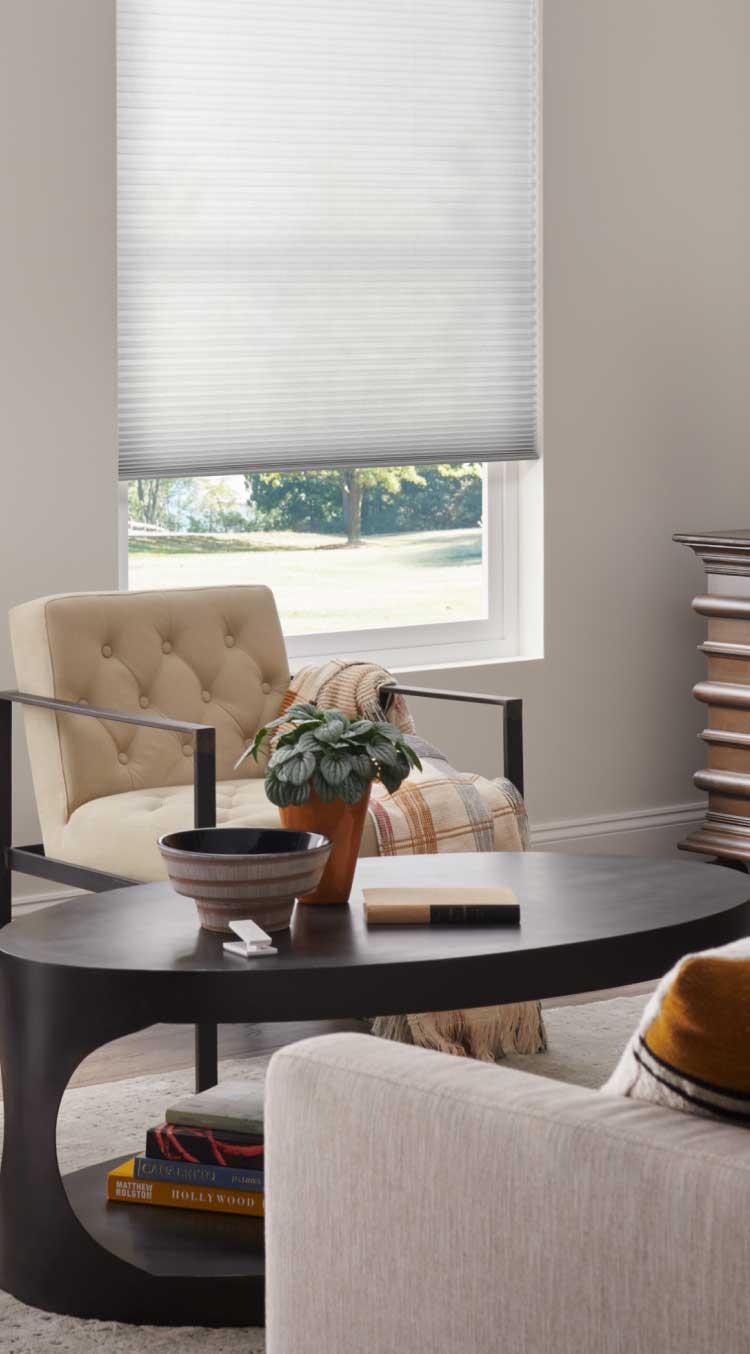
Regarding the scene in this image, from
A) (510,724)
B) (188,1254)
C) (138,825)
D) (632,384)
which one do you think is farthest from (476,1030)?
(632,384)

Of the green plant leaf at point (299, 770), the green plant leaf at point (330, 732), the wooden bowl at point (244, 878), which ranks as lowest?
the wooden bowl at point (244, 878)

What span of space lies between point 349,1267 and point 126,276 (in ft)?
10.3

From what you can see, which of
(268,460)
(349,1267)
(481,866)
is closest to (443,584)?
(268,460)

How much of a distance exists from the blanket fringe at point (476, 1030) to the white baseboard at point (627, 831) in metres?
1.56

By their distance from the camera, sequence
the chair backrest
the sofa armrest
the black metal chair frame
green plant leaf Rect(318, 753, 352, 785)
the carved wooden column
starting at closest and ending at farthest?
the sofa armrest
green plant leaf Rect(318, 753, 352, 785)
the black metal chair frame
the chair backrest
the carved wooden column

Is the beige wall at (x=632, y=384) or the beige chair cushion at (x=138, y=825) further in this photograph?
the beige wall at (x=632, y=384)

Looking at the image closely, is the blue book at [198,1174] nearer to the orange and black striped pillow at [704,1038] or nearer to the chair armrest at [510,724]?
the orange and black striped pillow at [704,1038]

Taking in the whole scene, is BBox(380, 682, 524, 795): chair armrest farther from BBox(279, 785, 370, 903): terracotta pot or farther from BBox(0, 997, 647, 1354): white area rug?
BBox(279, 785, 370, 903): terracotta pot

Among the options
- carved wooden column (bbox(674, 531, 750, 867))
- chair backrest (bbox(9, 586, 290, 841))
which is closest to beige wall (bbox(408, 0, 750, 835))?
carved wooden column (bbox(674, 531, 750, 867))

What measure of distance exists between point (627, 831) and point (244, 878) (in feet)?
9.79

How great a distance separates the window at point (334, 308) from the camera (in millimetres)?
4137

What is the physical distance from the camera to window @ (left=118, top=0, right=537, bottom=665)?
13.6 ft

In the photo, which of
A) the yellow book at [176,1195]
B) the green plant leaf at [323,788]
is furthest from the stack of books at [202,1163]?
the green plant leaf at [323,788]

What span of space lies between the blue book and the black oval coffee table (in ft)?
0.15
